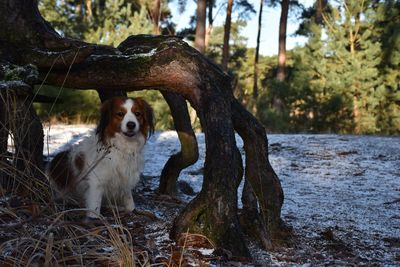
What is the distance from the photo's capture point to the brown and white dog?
462 cm

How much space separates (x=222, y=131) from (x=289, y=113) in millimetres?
12585

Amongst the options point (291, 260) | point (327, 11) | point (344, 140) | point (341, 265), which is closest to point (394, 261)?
point (341, 265)

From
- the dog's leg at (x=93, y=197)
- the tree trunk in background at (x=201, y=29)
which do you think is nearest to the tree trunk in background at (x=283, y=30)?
the tree trunk in background at (x=201, y=29)

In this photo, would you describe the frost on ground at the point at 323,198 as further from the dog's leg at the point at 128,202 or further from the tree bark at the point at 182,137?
the tree bark at the point at 182,137

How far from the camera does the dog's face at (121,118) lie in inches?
183

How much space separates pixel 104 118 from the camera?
186 inches

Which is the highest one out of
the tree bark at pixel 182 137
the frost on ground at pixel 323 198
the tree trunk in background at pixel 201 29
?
the tree trunk in background at pixel 201 29

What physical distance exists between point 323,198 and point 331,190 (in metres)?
0.68

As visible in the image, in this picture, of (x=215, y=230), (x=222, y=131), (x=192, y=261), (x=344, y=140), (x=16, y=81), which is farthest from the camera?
(x=344, y=140)

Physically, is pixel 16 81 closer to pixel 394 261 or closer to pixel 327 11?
pixel 394 261

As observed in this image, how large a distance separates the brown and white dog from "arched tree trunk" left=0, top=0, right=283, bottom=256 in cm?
37

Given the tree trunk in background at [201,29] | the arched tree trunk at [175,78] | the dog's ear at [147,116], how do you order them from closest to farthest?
the arched tree trunk at [175,78]
the dog's ear at [147,116]
the tree trunk in background at [201,29]

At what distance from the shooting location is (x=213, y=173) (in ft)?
12.0

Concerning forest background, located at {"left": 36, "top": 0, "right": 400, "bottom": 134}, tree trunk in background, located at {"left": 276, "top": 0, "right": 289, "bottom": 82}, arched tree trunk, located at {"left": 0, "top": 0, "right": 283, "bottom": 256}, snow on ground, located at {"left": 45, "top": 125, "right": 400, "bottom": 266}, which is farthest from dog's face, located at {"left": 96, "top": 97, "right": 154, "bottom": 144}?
tree trunk in background, located at {"left": 276, "top": 0, "right": 289, "bottom": 82}
